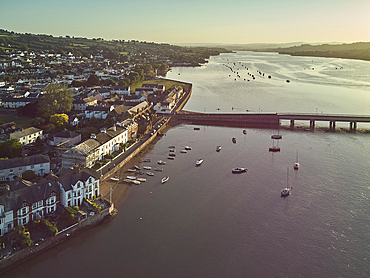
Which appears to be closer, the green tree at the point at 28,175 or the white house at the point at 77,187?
the white house at the point at 77,187

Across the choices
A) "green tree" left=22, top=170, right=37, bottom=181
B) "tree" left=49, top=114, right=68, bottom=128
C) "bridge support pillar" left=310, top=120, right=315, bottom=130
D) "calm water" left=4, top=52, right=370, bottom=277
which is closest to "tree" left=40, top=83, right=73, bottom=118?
"tree" left=49, top=114, right=68, bottom=128

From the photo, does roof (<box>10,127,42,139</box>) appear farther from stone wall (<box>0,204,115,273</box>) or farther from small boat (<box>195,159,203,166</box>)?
small boat (<box>195,159,203,166</box>)

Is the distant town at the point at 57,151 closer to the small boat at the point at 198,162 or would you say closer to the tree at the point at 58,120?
the tree at the point at 58,120

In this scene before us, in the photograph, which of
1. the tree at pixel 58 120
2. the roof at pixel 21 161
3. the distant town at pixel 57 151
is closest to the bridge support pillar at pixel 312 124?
the distant town at pixel 57 151

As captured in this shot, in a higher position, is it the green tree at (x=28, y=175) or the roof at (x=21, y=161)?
the roof at (x=21, y=161)

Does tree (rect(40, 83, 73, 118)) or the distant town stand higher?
tree (rect(40, 83, 73, 118))

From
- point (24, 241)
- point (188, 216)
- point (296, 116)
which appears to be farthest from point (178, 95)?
point (24, 241)

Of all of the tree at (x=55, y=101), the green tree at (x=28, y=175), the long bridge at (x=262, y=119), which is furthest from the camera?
the long bridge at (x=262, y=119)
